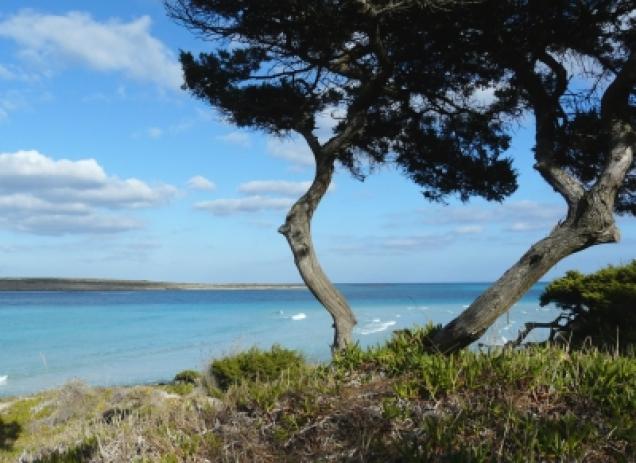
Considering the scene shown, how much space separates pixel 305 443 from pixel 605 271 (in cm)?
876

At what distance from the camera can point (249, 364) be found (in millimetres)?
11703

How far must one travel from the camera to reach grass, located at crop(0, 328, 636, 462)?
378 centimetres

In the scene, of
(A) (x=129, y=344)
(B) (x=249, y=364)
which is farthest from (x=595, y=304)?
(A) (x=129, y=344)

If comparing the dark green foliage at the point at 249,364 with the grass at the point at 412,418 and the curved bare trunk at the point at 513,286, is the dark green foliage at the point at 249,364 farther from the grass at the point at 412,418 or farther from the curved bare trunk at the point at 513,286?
the grass at the point at 412,418

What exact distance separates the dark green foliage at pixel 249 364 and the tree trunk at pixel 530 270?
5519 millimetres

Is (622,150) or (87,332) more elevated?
(622,150)

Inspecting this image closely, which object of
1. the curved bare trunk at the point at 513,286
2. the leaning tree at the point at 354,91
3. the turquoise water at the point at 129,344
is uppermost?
the leaning tree at the point at 354,91

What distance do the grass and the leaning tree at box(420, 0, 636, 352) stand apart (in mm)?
1085

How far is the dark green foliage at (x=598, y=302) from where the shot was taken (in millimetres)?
9998

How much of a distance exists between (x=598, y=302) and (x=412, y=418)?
7.56 meters

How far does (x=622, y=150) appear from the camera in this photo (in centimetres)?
690

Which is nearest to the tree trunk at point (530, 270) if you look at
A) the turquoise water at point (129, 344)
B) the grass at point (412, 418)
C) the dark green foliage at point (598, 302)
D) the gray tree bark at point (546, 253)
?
the gray tree bark at point (546, 253)

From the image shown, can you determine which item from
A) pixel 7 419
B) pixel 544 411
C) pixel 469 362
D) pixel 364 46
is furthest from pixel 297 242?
pixel 7 419

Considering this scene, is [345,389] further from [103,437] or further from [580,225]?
[580,225]
